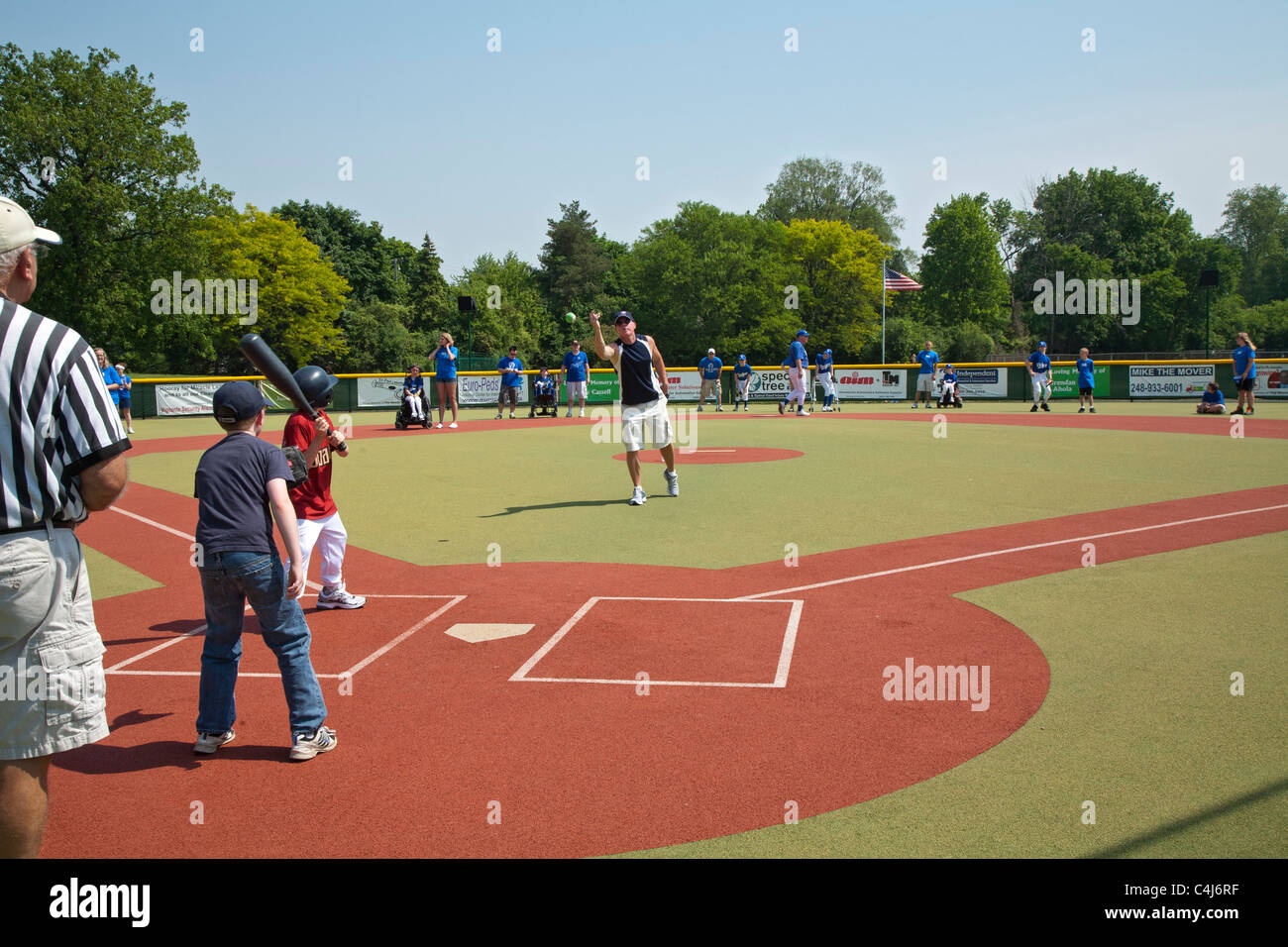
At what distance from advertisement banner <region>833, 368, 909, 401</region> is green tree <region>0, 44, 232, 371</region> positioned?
123ft

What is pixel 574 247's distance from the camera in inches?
4006

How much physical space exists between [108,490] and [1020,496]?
12.2 metres

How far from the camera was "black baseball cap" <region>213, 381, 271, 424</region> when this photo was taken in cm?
492

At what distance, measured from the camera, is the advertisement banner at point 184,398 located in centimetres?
3800

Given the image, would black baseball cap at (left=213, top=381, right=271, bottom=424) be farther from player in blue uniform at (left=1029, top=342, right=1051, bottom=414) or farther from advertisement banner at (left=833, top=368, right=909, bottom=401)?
advertisement banner at (left=833, top=368, right=909, bottom=401)

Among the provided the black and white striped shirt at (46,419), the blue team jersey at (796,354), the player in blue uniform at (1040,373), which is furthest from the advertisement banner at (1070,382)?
the black and white striped shirt at (46,419)

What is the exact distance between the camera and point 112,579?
927 cm

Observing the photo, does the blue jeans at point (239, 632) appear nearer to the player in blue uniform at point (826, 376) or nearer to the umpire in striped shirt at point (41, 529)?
the umpire in striped shirt at point (41, 529)

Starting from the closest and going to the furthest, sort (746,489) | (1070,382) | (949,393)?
(746,489) → (949,393) → (1070,382)

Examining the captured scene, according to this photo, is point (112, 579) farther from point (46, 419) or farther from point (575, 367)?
point (575, 367)

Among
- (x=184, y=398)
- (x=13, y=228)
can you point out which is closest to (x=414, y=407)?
(x=184, y=398)

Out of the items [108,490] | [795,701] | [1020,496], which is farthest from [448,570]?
[1020,496]

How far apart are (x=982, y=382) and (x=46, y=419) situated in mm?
41176

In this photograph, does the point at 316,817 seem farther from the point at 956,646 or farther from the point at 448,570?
the point at 448,570
